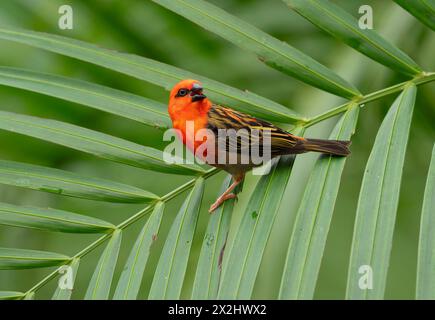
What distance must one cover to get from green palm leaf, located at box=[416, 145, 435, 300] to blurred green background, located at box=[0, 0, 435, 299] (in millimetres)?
1772

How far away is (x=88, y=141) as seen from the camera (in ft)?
Result: 8.29

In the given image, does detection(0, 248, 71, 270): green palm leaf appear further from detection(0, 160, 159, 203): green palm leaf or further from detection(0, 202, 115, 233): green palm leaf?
detection(0, 160, 159, 203): green palm leaf

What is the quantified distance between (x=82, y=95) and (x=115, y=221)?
1.74 meters

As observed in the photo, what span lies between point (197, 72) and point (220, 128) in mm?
1290

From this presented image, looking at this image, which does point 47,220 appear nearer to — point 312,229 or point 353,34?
point 312,229

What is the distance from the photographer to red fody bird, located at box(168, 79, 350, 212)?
2689 mm

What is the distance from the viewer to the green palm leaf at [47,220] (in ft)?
7.86

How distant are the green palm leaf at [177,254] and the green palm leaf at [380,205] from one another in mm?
633

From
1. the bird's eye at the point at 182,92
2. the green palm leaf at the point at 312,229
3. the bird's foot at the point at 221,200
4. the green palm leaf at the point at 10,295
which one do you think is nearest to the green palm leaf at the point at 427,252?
the green palm leaf at the point at 312,229

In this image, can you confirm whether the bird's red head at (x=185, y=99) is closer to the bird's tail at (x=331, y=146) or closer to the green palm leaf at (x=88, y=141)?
the green palm leaf at (x=88, y=141)

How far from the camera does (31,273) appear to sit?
4.28m

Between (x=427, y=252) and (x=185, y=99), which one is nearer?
(x=427, y=252)

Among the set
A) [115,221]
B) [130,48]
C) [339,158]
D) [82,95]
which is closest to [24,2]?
[130,48]

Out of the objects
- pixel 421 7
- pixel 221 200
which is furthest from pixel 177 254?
pixel 421 7
